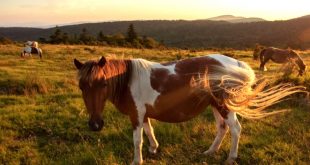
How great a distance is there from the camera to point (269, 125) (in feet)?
23.8

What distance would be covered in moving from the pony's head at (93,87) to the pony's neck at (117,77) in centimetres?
22

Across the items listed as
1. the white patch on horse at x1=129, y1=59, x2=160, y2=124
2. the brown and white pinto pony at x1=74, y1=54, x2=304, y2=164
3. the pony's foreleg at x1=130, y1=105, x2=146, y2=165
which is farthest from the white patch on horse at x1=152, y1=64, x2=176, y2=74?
the pony's foreleg at x1=130, y1=105, x2=146, y2=165

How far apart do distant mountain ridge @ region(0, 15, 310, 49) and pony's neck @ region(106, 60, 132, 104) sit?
5966cm

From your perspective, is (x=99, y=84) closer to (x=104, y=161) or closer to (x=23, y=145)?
(x=104, y=161)

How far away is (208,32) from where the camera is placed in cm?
12131

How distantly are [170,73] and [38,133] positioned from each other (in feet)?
11.1

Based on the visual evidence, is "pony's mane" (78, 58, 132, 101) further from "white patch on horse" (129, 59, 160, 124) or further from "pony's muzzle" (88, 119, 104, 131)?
"pony's muzzle" (88, 119, 104, 131)

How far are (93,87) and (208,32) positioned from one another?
119435 mm

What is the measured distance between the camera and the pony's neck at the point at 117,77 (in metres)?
4.88

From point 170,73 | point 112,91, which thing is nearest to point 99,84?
point 112,91

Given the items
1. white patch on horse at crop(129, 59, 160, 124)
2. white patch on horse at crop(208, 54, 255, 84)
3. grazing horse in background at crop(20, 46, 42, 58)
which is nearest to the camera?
white patch on horse at crop(129, 59, 160, 124)

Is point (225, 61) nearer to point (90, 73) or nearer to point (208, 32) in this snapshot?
point (90, 73)

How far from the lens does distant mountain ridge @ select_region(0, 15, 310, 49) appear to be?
7919 centimetres

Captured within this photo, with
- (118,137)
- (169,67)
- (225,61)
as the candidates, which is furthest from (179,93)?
(118,137)
